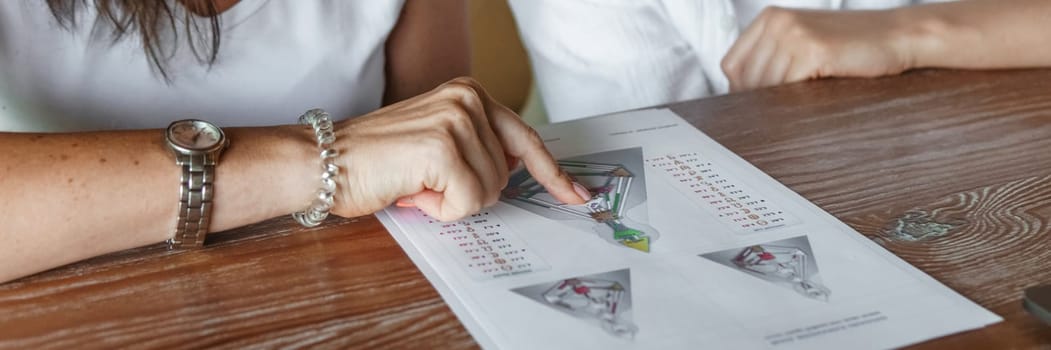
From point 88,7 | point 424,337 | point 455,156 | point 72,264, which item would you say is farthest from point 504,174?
point 88,7

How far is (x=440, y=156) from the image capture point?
0.73 metres

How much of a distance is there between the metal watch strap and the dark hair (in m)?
0.24

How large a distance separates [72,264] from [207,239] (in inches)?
3.3

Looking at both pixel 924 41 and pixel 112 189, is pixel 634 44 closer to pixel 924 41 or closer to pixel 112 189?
pixel 924 41

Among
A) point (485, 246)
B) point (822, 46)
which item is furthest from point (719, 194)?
point (822, 46)

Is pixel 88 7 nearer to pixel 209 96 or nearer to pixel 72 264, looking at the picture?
pixel 209 96

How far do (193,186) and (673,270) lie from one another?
0.31 meters

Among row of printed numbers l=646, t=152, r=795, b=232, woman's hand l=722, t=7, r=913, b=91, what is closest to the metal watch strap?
row of printed numbers l=646, t=152, r=795, b=232

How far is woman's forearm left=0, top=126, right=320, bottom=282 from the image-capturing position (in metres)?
0.67

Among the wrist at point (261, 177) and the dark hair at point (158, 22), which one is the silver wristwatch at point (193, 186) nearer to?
the wrist at point (261, 177)

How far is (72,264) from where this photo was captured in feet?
2.27

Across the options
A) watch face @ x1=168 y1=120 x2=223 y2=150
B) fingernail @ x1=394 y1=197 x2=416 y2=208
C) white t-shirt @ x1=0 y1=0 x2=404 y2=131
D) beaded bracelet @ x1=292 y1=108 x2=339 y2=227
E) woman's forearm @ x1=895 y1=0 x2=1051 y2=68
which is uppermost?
white t-shirt @ x1=0 y1=0 x2=404 y2=131

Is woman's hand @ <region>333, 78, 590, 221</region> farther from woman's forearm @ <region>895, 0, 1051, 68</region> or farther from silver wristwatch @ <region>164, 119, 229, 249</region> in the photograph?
woman's forearm @ <region>895, 0, 1051, 68</region>

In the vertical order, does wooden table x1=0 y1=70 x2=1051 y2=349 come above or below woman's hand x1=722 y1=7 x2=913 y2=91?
below
